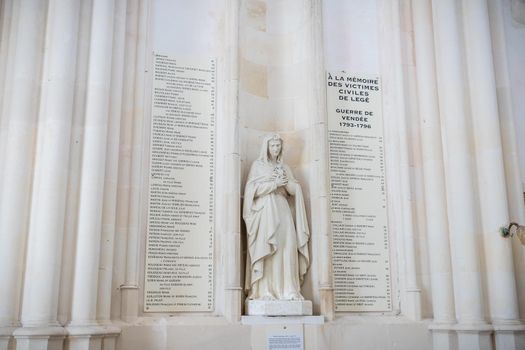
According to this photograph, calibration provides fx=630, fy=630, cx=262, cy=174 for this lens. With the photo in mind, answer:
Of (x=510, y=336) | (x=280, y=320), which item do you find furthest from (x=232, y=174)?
(x=510, y=336)

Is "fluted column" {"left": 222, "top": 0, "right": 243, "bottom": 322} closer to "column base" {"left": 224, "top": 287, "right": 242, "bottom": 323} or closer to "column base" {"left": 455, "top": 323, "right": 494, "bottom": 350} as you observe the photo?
"column base" {"left": 224, "top": 287, "right": 242, "bottom": 323}

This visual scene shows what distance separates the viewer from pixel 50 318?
18.4 feet

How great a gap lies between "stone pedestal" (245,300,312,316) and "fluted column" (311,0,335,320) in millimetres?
356

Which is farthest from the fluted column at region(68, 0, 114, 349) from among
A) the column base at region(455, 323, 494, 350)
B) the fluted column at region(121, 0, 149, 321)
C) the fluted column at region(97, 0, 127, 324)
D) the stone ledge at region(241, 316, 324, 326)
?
the column base at region(455, 323, 494, 350)

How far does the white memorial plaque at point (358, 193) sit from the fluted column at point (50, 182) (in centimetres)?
301

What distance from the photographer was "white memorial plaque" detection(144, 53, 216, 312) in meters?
6.54

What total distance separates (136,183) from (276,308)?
1939 millimetres

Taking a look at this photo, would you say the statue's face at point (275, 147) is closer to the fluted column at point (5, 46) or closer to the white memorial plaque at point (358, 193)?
the white memorial plaque at point (358, 193)

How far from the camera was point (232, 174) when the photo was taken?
6.81 meters

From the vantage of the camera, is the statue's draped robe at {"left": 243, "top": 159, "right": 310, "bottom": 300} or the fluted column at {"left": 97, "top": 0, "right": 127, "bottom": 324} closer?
the fluted column at {"left": 97, "top": 0, "right": 127, "bottom": 324}

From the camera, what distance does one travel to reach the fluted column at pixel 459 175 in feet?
21.5

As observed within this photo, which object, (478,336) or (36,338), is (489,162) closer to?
(478,336)

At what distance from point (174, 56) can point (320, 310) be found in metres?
3.25

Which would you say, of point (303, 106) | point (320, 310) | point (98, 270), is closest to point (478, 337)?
point (320, 310)
